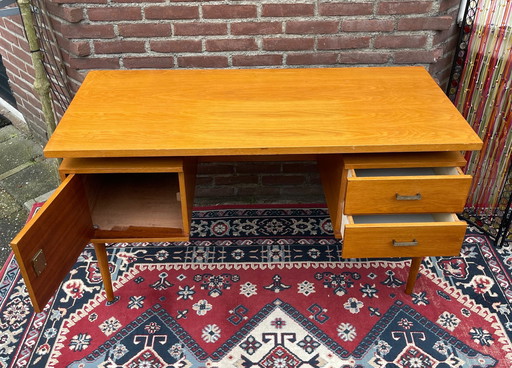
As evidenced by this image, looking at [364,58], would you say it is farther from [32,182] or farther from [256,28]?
[32,182]

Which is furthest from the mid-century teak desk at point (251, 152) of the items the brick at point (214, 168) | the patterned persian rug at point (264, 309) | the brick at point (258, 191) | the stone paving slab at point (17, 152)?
the stone paving slab at point (17, 152)

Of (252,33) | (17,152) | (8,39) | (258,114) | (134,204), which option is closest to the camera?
(258,114)

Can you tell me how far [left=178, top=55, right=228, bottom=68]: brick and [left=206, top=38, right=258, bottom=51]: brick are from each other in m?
0.04

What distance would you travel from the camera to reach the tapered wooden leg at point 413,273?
6.20 ft

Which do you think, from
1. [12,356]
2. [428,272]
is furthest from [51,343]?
[428,272]

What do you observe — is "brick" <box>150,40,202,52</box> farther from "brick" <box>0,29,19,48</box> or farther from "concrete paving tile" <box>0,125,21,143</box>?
"concrete paving tile" <box>0,125,21,143</box>

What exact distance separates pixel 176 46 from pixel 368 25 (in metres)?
0.85

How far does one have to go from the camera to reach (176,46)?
212cm

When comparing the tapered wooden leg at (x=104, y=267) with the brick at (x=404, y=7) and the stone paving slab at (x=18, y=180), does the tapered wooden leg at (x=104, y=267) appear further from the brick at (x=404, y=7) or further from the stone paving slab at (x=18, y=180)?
the brick at (x=404, y=7)

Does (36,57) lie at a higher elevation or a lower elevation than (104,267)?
higher

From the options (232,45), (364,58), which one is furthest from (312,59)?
(232,45)

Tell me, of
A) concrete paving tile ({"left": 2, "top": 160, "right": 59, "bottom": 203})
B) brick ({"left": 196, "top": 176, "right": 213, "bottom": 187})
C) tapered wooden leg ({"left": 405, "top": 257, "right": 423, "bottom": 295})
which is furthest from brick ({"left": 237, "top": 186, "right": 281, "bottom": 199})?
concrete paving tile ({"left": 2, "top": 160, "right": 59, "bottom": 203})

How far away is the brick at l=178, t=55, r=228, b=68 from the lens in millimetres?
2160

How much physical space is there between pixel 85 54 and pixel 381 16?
131 cm
